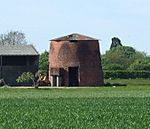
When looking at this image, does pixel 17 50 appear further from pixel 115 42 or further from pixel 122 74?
pixel 115 42

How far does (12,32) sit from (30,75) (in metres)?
53.8

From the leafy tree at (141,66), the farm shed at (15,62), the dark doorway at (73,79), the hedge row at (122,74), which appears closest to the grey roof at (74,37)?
the farm shed at (15,62)

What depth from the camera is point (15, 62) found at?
90750 mm

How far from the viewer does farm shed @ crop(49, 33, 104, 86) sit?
90.1 metres

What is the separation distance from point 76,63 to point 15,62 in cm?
770

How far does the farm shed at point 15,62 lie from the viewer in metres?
88.6

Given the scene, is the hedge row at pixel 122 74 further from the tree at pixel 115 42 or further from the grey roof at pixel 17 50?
the tree at pixel 115 42

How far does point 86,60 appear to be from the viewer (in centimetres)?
9106

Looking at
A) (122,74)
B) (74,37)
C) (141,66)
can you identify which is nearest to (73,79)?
(74,37)

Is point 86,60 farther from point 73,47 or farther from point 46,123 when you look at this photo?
Answer: point 46,123

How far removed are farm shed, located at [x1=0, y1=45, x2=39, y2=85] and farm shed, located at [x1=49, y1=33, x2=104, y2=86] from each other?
293 cm

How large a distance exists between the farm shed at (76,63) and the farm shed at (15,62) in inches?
115

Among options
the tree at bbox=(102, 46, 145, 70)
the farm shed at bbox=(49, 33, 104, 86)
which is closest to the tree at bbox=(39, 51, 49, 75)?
the tree at bbox=(102, 46, 145, 70)

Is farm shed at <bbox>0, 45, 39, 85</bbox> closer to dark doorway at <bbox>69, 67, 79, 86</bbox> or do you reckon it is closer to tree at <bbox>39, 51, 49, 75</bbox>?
dark doorway at <bbox>69, 67, 79, 86</bbox>
